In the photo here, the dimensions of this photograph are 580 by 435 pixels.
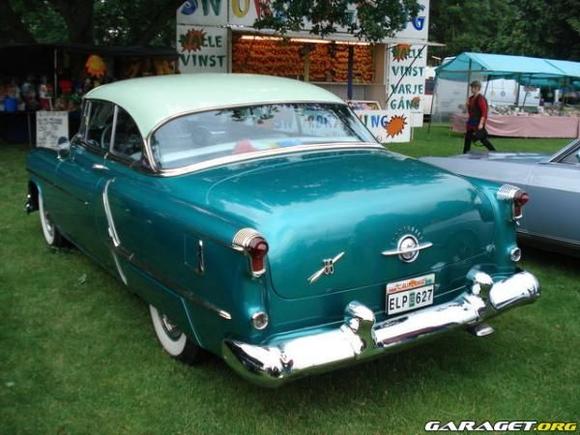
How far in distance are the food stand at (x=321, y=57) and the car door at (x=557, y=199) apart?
9.09 m

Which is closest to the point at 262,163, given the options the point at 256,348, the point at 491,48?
the point at 256,348

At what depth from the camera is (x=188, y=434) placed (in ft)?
10.1

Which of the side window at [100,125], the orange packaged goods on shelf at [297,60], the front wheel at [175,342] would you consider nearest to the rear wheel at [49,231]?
the side window at [100,125]

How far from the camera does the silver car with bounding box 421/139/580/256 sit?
5059mm

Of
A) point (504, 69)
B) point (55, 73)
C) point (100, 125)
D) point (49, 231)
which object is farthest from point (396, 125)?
point (100, 125)

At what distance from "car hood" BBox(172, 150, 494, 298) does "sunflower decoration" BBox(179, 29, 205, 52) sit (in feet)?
39.5

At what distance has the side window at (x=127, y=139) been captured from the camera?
4070mm

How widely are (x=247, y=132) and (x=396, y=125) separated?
11844mm

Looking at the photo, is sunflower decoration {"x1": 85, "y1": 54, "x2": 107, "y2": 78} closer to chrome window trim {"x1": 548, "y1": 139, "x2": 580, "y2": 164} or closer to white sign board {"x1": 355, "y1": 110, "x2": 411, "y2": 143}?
white sign board {"x1": 355, "y1": 110, "x2": 411, "y2": 143}

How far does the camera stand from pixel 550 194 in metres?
5.19

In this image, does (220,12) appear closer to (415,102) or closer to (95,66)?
(95,66)

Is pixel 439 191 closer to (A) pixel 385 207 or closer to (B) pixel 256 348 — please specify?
(A) pixel 385 207

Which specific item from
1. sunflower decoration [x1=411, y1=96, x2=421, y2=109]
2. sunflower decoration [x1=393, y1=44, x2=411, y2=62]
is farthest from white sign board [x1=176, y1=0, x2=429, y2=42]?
sunflower decoration [x1=411, y1=96, x2=421, y2=109]

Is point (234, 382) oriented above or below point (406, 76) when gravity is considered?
below
